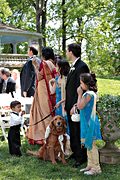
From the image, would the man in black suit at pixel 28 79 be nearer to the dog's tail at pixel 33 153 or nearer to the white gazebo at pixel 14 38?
the dog's tail at pixel 33 153

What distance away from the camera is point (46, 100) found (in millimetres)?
6875

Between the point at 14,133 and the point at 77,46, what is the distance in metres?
Answer: 1.83

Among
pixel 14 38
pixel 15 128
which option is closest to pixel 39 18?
pixel 14 38

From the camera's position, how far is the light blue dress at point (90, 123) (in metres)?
5.23

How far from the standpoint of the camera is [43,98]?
22.5 feet

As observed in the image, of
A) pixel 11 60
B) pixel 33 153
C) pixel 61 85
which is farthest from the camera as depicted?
pixel 11 60

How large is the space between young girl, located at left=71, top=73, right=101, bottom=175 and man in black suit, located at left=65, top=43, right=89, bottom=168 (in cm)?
39

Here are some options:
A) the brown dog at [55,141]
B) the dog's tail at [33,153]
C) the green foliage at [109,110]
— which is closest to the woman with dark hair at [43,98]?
the dog's tail at [33,153]

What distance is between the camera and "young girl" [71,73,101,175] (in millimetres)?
5227

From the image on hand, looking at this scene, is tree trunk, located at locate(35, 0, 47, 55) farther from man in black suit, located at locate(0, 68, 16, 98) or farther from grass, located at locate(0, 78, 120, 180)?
grass, located at locate(0, 78, 120, 180)

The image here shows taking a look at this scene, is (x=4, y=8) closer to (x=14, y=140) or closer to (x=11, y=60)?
(x=11, y=60)

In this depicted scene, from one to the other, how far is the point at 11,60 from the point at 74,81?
2023 cm

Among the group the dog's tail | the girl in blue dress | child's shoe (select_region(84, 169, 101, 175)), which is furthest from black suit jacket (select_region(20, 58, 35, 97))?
child's shoe (select_region(84, 169, 101, 175))

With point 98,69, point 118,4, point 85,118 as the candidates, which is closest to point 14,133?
point 85,118
